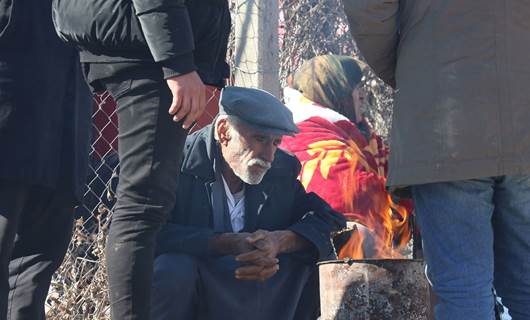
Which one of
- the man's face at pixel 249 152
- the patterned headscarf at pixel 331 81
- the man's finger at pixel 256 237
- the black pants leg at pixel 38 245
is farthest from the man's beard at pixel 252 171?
the patterned headscarf at pixel 331 81

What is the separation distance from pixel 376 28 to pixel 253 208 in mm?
1335

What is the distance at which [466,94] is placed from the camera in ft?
8.86

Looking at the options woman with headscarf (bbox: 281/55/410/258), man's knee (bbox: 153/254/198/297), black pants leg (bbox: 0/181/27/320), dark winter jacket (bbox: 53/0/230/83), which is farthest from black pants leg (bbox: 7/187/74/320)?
woman with headscarf (bbox: 281/55/410/258)

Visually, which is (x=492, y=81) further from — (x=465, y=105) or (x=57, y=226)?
(x=57, y=226)

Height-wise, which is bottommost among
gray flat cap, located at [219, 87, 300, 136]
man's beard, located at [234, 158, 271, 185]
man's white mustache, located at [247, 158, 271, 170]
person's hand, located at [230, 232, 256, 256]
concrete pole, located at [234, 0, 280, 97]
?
person's hand, located at [230, 232, 256, 256]

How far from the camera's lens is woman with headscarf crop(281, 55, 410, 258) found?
4609mm

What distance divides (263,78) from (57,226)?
1739mm

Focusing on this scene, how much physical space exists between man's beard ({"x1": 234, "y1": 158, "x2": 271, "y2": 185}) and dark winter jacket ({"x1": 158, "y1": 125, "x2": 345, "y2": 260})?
68 millimetres

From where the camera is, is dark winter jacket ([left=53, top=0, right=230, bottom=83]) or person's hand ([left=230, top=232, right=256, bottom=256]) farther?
person's hand ([left=230, top=232, right=256, bottom=256])

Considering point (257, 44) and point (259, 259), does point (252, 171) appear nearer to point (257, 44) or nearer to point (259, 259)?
point (259, 259)

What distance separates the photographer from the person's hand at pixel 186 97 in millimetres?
2572

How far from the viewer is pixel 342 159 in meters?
4.75

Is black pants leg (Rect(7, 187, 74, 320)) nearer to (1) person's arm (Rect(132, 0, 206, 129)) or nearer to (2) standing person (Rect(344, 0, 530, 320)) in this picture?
(1) person's arm (Rect(132, 0, 206, 129))

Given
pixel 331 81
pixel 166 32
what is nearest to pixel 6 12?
pixel 166 32
